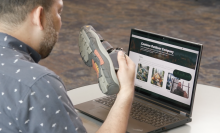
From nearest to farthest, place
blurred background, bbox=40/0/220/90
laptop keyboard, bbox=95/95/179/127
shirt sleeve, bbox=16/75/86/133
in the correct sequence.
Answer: shirt sleeve, bbox=16/75/86/133
laptop keyboard, bbox=95/95/179/127
blurred background, bbox=40/0/220/90

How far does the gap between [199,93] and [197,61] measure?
0.28 metres

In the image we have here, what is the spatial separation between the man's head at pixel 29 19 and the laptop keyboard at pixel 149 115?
1.68 feet

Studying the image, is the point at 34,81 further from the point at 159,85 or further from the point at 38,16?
the point at 159,85

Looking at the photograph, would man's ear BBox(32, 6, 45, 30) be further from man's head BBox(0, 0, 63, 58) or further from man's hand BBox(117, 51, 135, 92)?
man's hand BBox(117, 51, 135, 92)

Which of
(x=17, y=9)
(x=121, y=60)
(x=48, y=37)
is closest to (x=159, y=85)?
(x=121, y=60)

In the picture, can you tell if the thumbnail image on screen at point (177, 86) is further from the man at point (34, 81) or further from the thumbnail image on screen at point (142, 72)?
the man at point (34, 81)

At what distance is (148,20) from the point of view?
229 inches

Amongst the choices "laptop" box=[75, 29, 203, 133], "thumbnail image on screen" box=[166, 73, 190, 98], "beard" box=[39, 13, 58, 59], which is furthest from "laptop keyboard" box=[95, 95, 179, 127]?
"beard" box=[39, 13, 58, 59]

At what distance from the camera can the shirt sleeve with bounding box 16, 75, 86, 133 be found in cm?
72

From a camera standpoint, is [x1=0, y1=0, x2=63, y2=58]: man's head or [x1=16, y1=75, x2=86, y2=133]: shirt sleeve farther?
[x1=0, y1=0, x2=63, y2=58]: man's head

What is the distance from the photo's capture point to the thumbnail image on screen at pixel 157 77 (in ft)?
4.42

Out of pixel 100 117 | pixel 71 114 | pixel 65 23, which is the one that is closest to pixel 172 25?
pixel 65 23

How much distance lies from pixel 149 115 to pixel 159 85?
16 cm

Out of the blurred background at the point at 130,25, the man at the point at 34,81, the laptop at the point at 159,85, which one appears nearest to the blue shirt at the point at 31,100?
the man at the point at 34,81
